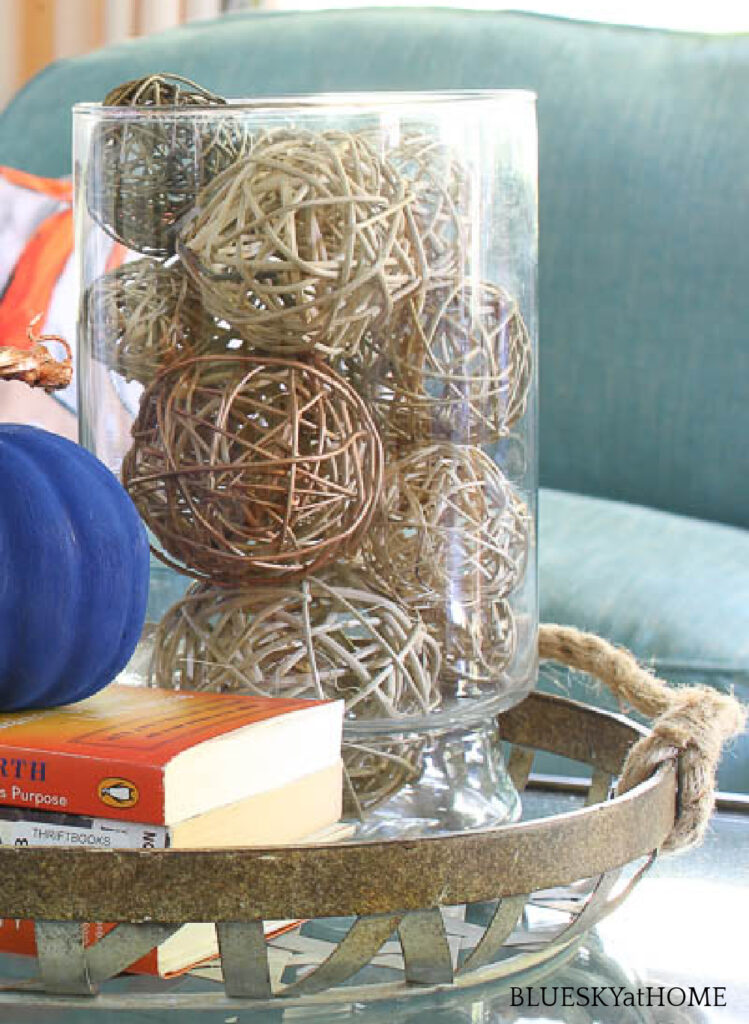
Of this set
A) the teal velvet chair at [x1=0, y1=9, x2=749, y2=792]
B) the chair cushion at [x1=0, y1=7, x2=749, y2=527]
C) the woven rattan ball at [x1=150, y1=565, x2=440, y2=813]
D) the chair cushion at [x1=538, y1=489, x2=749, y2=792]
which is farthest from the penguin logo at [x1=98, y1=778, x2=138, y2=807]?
the chair cushion at [x1=0, y1=7, x2=749, y2=527]

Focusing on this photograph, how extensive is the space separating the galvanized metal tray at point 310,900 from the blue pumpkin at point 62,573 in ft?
0.34

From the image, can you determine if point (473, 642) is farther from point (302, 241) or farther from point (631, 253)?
point (631, 253)

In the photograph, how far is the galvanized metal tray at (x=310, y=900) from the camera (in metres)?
0.46

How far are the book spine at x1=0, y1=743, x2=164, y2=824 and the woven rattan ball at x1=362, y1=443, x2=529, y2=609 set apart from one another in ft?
0.57

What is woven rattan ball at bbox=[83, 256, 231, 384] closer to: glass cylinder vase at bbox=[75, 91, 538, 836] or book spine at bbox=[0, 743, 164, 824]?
glass cylinder vase at bbox=[75, 91, 538, 836]

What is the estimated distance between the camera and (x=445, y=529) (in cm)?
65

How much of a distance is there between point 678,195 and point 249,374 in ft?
3.55

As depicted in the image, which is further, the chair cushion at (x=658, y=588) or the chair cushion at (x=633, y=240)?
the chair cushion at (x=633, y=240)

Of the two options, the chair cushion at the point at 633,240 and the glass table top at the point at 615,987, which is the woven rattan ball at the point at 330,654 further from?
the chair cushion at the point at 633,240

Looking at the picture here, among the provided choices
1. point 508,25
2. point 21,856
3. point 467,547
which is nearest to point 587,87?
point 508,25

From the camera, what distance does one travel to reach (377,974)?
1.78 ft

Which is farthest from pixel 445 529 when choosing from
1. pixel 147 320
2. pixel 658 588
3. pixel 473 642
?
pixel 658 588

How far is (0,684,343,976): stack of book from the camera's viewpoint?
1.63 feet

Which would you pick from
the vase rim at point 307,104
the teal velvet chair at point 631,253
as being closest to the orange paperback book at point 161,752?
the vase rim at point 307,104
